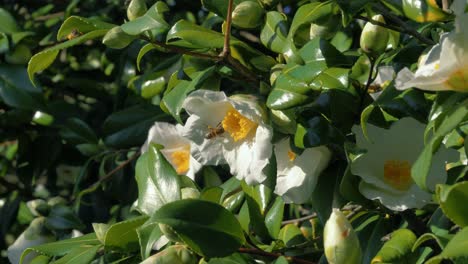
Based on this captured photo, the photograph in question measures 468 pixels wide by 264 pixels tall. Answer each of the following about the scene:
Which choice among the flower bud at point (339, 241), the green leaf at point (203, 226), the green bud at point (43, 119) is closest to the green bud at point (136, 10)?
the green leaf at point (203, 226)

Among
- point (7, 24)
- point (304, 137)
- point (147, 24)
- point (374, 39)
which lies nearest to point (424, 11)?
point (374, 39)

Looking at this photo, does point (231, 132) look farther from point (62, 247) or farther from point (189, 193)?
point (62, 247)

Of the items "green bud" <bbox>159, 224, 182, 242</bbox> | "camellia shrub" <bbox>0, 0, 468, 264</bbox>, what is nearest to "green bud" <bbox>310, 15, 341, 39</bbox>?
"camellia shrub" <bbox>0, 0, 468, 264</bbox>

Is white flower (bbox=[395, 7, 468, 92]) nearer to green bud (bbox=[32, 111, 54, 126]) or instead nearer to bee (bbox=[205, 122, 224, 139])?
bee (bbox=[205, 122, 224, 139])

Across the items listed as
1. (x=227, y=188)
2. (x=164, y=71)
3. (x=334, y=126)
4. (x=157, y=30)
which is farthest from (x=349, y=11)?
(x=164, y=71)

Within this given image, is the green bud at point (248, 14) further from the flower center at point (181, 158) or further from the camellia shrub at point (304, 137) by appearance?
the flower center at point (181, 158)
